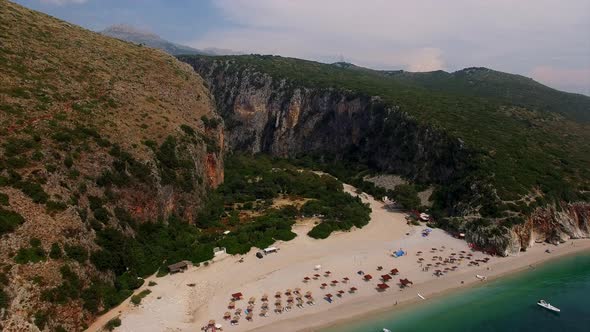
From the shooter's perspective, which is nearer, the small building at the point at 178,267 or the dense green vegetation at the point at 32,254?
the dense green vegetation at the point at 32,254

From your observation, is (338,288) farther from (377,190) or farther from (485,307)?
(377,190)

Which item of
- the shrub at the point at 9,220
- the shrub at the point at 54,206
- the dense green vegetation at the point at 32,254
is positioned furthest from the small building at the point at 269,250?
the shrub at the point at 9,220

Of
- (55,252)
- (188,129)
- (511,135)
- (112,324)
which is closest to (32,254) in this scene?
(55,252)

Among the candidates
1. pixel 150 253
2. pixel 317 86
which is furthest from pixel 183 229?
pixel 317 86

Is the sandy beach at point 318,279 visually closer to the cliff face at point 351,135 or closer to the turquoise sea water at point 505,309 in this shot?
the turquoise sea water at point 505,309

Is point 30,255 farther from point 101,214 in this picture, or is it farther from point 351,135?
point 351,135

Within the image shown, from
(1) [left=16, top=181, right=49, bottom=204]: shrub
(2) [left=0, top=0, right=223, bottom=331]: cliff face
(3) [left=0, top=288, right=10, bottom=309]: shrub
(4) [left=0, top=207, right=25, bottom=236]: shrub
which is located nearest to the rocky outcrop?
(2) [left=0, top=0, right=223, bottom=331]: cliff face
